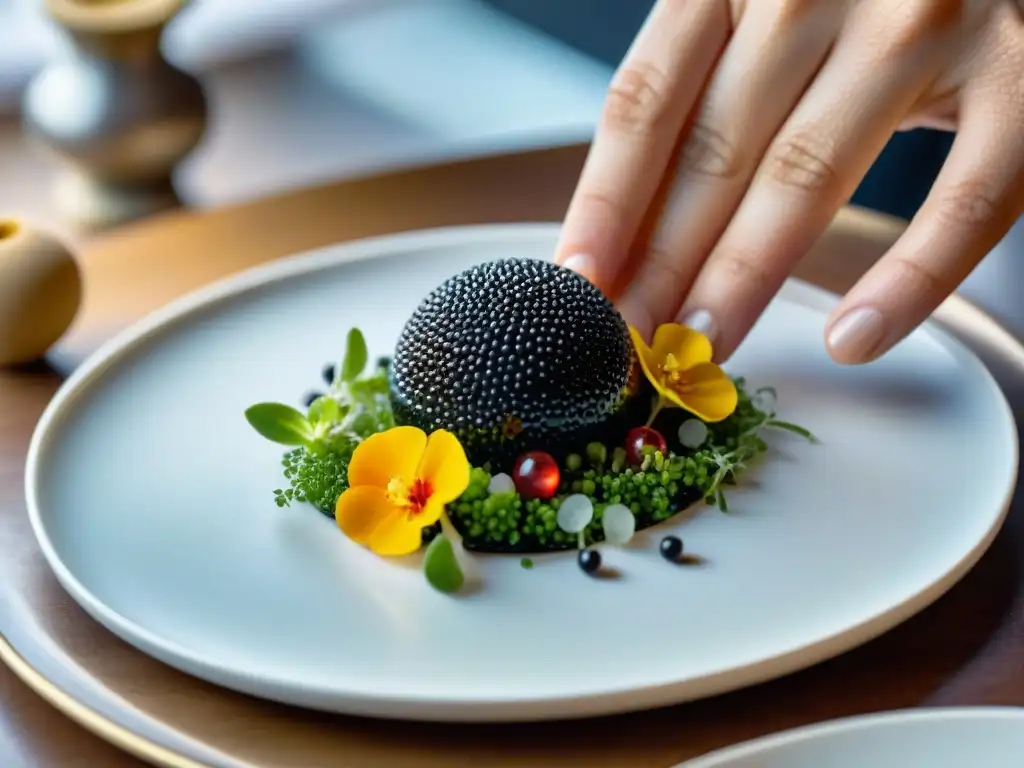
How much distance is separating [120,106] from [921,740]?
3.88 feet

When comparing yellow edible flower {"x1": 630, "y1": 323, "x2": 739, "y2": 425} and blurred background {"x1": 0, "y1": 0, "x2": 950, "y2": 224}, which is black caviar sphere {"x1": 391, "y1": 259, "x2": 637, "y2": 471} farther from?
blurred background {"x1": 0, "y1": 0, "x2": 950, "y2": 224}

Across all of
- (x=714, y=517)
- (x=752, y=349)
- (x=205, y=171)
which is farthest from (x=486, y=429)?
(x=205, y=171)

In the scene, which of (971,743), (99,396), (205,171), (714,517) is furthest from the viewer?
(205,171)

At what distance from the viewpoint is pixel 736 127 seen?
977 mm

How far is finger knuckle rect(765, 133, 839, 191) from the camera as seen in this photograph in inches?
36.5

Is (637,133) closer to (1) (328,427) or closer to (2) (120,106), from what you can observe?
(1) (328,427)

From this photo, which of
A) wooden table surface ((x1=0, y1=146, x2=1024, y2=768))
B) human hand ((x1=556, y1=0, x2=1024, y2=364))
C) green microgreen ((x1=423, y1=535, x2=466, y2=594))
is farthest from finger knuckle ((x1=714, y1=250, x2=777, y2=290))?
green microgreen ((x1=423, y1=535, x2=466, y2=594))

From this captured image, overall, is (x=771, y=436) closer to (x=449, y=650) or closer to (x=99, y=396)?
(x=449, y=650)

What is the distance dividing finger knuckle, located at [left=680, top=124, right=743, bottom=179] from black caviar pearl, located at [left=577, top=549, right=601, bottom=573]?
0.39 metres

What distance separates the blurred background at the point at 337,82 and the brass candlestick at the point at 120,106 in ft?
3.11

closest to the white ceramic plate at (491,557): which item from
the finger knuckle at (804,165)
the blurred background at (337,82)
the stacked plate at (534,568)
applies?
the stacked plate at (534,568)

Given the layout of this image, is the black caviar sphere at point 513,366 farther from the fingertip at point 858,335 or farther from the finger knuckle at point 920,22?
the finger knuckle at point 920,22

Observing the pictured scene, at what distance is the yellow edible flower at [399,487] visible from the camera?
0.71 m

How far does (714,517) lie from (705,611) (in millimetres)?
93
